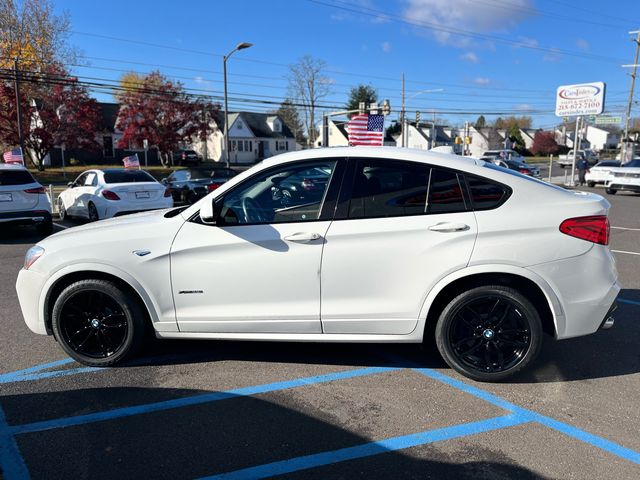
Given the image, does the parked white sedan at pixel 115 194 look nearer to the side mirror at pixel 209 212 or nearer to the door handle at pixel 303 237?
the side mirror at pixel 209 212

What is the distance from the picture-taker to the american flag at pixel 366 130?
18.5 metres

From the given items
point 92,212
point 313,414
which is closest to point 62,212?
point 92,212

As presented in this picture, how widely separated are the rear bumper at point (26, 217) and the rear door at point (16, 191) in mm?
84

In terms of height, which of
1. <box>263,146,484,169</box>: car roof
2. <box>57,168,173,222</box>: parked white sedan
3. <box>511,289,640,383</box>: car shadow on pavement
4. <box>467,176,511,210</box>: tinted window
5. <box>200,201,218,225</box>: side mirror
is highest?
<box>263,146,484,169</box>: car roof

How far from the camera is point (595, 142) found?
126 metres

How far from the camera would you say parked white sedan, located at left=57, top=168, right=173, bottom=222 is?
12047 millimetres

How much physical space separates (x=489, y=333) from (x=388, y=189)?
1303mm

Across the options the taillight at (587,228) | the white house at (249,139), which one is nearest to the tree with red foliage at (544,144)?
the white house at (249,139)

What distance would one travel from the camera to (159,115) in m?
41.4

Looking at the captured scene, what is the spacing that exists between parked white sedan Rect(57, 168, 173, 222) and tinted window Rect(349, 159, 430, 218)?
9.53 metres

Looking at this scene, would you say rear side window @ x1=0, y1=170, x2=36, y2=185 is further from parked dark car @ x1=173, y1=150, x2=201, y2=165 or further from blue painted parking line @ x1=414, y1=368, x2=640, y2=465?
parked dark car @ x1=173, y1=150, x2=201, y2=165

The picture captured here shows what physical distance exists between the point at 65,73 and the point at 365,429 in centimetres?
3716

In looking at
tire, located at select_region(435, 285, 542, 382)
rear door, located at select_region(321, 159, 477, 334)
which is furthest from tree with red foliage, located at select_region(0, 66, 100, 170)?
tire, located at select_region(435, 285, 542, 382)

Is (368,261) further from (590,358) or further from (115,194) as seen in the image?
(115,194)
